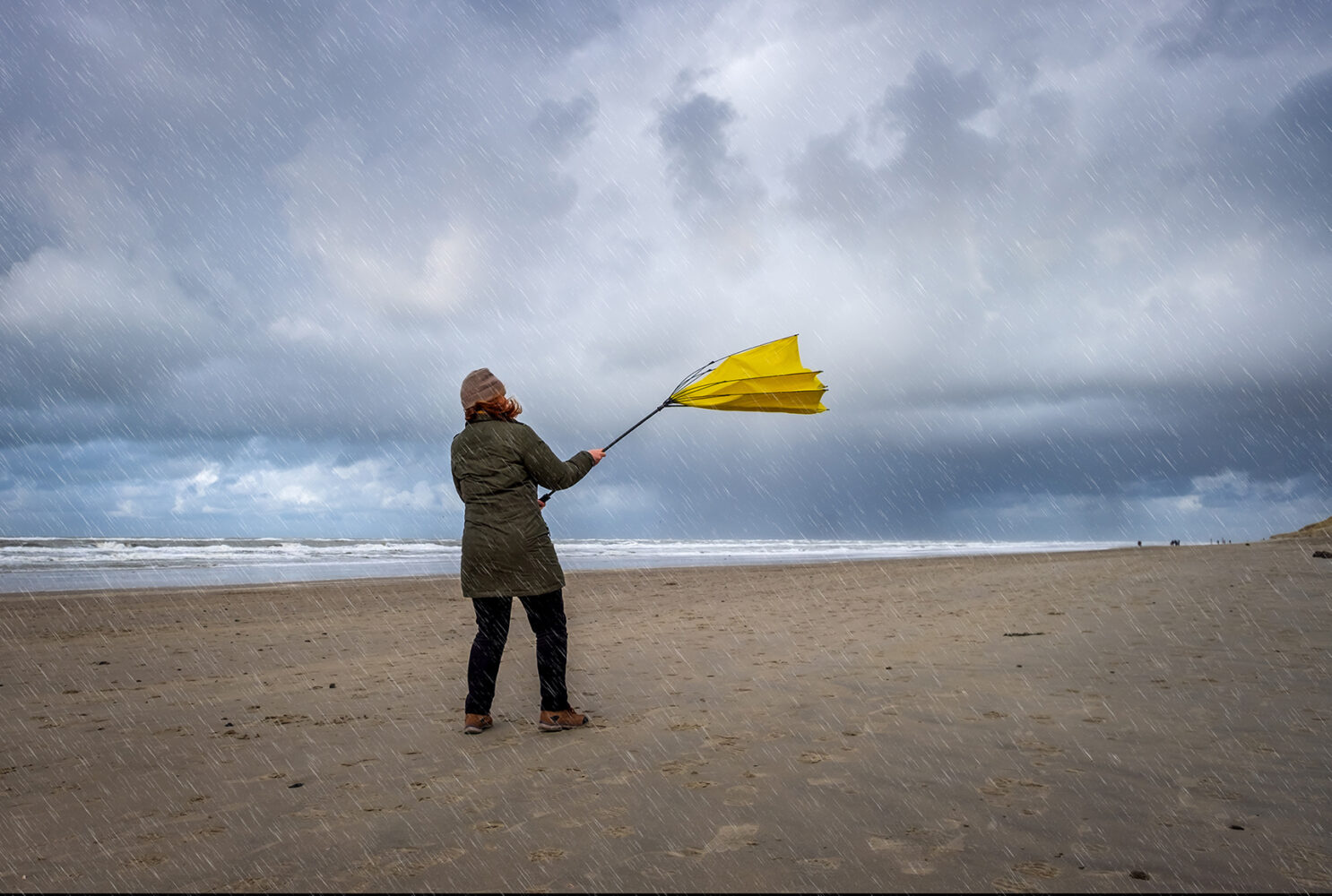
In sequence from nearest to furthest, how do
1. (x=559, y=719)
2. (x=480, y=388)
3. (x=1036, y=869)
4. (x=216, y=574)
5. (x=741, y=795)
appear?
(x=1036, y=869)
(x=741, y=795)
(x=559, y=719)
(x=480, y=388)
(x=216, y=574)

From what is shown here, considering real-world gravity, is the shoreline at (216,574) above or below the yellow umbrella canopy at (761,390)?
below

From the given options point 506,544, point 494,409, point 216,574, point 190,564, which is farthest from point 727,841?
point 190,564

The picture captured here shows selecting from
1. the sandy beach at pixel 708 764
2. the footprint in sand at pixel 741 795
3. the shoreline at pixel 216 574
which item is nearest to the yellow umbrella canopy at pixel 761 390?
the sandy beach at pixel 708 764

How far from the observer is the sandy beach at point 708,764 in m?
3.05

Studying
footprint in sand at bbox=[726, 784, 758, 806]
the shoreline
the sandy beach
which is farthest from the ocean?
footprint in sand at bbox=[726, 784, 758, 806]

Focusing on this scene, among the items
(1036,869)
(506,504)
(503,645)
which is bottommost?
(1036,869)

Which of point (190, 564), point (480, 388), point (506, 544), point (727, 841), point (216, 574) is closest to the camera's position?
point (727, 841)

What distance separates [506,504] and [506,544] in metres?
0.28

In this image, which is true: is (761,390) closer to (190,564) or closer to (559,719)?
(559,719)

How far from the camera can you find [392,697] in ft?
21.2

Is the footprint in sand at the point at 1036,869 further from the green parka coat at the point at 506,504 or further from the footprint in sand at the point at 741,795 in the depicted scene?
the green parka coat at the point at 506,504

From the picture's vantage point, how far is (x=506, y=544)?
5.11 meters

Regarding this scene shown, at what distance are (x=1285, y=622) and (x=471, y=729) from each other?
8786 millimetres

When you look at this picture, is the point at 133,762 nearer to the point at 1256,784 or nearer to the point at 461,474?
the point at 461,474
